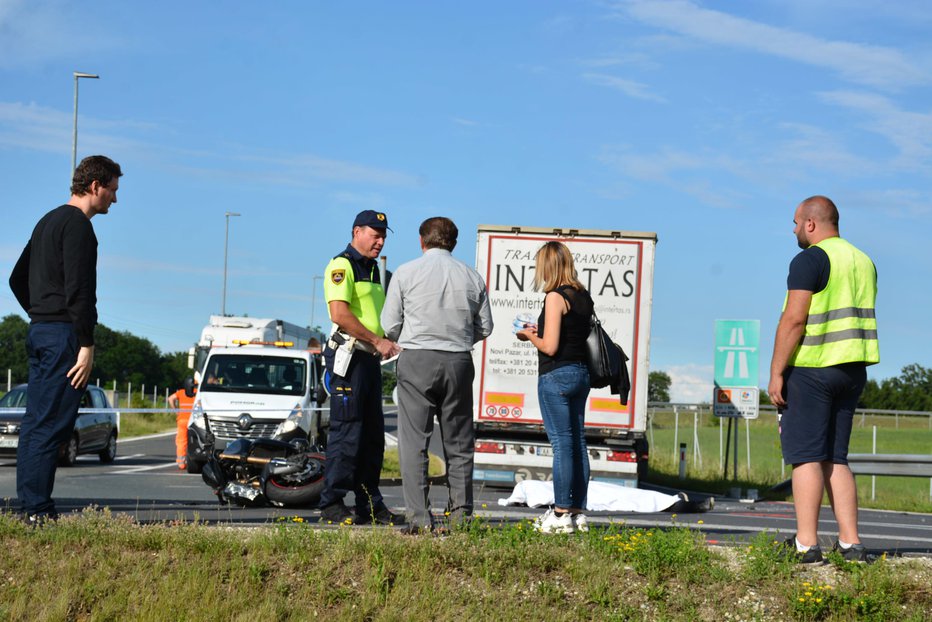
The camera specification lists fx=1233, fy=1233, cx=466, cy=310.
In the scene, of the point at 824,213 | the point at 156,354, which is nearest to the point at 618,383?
the point at 824,213

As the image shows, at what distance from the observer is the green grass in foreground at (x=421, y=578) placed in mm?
6051

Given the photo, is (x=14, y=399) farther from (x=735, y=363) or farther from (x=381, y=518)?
(x=381, y=518)

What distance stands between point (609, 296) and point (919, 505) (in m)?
6.30

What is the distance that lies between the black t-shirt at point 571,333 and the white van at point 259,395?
40.2ft

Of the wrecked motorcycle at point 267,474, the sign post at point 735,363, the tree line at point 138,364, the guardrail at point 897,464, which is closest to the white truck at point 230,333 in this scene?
the sign post at point 735,363

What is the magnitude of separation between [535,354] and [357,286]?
8788 millimetres

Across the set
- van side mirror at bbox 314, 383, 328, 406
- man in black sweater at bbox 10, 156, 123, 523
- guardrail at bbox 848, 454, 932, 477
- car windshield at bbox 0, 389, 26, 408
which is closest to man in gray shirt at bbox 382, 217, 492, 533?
man in black sweater at bbox 10, 156, 123, 523

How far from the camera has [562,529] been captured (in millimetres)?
7262

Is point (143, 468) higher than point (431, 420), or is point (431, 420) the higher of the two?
point (431, 420)

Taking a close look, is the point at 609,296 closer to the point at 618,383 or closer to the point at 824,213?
the point at 618,383

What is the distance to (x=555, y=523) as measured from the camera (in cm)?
760

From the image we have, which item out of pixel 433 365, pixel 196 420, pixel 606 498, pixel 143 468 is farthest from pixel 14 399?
pixel 433 365

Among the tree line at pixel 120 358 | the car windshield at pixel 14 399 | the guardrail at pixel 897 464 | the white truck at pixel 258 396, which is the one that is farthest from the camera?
the tree line at pixel 120 358

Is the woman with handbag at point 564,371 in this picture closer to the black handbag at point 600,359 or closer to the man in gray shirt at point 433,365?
the black handbag at point 600,359
